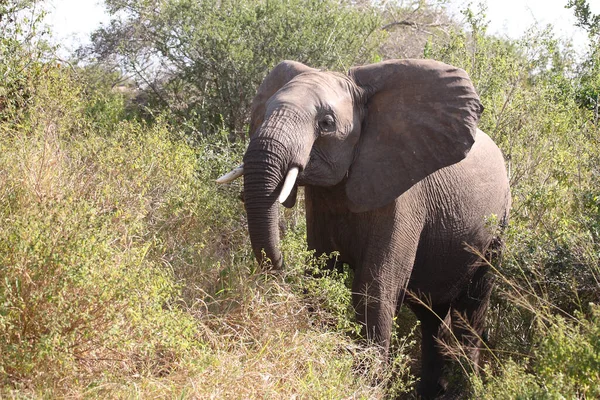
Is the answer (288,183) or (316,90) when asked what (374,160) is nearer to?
(316,90)

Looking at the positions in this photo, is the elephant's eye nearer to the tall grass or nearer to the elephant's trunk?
the elephant's trunk

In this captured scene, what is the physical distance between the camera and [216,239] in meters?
7.58

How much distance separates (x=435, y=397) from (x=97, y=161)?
3.48m

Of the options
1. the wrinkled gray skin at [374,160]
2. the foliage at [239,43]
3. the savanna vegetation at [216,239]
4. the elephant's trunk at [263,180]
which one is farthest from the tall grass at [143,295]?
the foliage at [239,43]

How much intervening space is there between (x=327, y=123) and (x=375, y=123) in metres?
0.52

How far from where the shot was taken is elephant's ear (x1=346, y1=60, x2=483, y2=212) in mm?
6422

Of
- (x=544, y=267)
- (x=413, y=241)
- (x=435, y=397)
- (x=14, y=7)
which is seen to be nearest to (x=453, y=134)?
(x=413, y=241)

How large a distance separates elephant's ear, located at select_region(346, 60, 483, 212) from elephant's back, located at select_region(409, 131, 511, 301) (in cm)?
42

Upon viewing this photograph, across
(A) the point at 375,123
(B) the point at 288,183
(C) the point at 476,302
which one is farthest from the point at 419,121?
(C) the point at 476,302

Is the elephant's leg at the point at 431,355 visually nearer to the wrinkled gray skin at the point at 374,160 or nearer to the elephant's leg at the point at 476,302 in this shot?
the elephant's leg at the point at 476,302

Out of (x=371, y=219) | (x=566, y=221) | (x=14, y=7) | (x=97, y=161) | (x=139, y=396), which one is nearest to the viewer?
(x=139, y=396)

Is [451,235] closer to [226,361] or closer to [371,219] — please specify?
[371,219]

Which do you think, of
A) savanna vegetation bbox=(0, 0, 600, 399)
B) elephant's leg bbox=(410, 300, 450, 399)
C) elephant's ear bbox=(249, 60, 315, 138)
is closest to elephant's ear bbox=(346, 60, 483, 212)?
elephant's ear bbox=(249, 60, 315, 138)

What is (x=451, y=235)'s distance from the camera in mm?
7125
